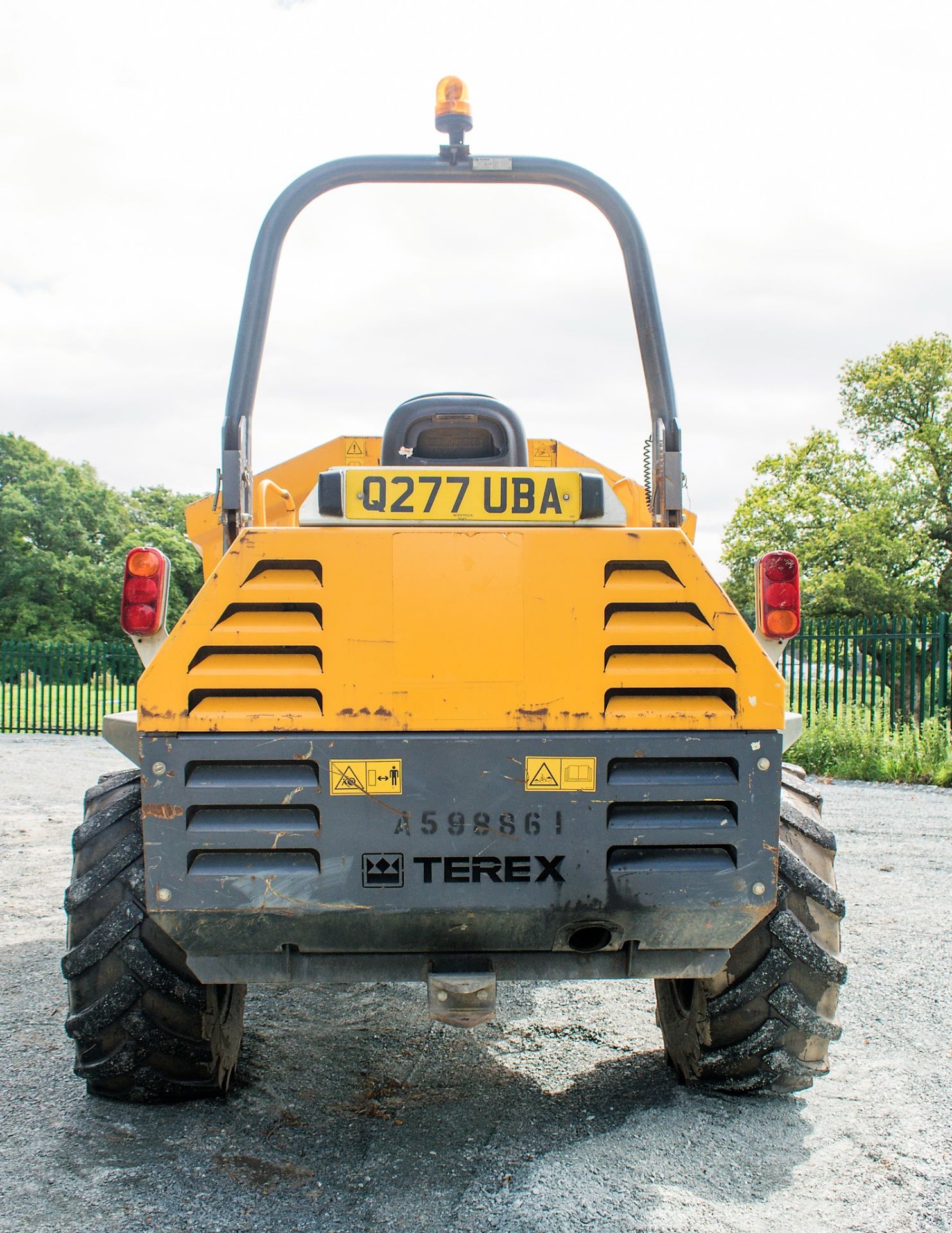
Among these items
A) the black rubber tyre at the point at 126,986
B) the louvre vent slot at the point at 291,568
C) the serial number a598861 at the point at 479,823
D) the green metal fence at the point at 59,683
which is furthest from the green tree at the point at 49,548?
the serial number a598861 at the point at 479,823

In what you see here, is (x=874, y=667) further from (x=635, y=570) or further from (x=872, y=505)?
(x=872, y=505)

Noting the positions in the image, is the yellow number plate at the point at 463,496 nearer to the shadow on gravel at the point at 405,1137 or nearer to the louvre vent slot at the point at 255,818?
the louvre vent slot at the point at 255,818

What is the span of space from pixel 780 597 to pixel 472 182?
5.89 ft

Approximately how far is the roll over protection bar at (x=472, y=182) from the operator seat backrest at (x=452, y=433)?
1.91 feet

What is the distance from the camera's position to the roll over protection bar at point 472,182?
3.53 m

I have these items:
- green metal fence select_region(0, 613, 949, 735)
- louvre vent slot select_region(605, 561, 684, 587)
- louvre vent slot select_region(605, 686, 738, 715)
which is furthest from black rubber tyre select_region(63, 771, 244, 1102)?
green metal fence select_region(0, 613, 949, 735)

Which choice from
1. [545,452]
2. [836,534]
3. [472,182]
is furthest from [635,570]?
[836,534]

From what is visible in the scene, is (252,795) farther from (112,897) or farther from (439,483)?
(439,483)

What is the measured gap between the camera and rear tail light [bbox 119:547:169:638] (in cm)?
308

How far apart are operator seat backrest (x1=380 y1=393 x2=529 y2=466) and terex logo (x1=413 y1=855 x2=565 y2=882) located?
162 cm

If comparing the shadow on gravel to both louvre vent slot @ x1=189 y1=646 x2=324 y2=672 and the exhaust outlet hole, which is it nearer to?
the exhaust outlet hole

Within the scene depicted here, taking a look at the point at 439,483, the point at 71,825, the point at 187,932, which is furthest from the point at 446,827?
the point at 71,825

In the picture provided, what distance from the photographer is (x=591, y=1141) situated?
328 centimetres

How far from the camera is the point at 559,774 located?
Answer: 2.89 metres
